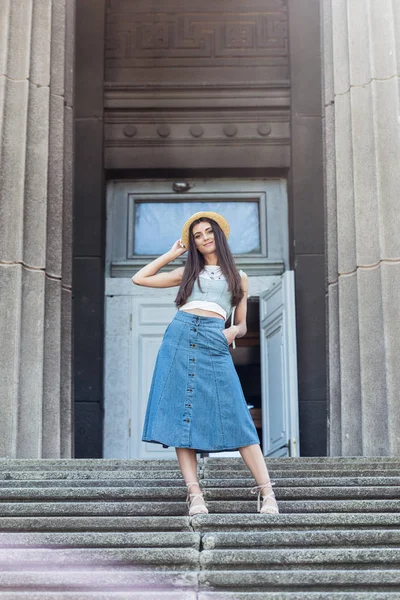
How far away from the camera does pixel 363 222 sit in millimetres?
9289

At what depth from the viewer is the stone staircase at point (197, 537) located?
190 inches

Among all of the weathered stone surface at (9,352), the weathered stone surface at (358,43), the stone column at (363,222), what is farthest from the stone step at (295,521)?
the weathered stone surface at (358,43)

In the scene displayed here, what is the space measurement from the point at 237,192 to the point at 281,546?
8.82 m

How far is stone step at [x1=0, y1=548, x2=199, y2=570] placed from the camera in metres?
5.04

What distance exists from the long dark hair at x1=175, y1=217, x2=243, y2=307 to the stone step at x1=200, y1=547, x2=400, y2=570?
1.89 metres

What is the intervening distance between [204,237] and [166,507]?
1.69 meters

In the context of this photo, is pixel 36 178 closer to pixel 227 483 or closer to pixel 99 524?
pixel 227 483

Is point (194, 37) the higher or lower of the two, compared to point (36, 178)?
higher

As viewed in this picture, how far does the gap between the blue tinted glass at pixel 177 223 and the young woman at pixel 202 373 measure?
689 cm

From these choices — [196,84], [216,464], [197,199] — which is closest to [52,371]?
[216,464]

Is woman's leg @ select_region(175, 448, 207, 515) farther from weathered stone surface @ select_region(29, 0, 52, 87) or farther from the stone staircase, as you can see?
weathered stone surface @ select_region(29, 0, 52, 87)

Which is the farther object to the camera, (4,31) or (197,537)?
(4,31)

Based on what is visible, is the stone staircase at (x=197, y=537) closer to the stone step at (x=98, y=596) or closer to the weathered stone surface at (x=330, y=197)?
the stone step at (x=98, y=596)

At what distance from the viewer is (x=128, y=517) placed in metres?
5.71
